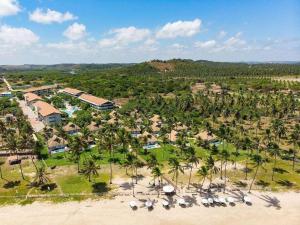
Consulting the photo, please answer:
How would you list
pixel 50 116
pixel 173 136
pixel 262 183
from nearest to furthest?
pixel 262 183
pixel 173 136
pixel 50 116

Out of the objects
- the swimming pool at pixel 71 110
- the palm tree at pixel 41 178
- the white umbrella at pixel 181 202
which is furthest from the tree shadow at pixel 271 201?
the swimming pool at pixel 71 110

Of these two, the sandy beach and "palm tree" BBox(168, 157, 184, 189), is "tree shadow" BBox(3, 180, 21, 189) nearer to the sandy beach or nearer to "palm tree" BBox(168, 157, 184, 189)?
the sandy beach

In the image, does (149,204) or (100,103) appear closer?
(149,204)

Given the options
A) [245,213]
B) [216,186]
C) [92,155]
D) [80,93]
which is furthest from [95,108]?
[245,213]

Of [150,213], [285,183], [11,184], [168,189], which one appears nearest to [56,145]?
[11,184]

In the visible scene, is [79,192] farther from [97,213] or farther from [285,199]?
[285,199]

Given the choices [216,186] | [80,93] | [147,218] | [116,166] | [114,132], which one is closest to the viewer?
[147,218]

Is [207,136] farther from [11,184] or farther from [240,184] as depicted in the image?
[11,184]
